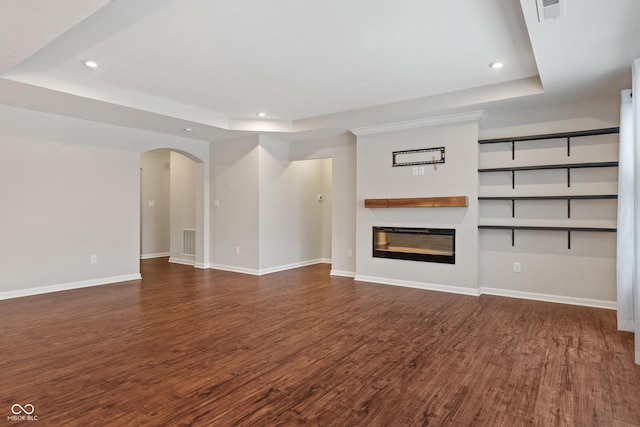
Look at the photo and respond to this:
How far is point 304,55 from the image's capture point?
3316 mm

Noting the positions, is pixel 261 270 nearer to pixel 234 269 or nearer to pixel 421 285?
pixel 234 269

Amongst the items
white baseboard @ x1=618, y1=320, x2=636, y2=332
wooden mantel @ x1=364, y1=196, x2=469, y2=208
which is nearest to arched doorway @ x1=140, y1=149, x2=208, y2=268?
wooden mantel @ x1=364, y1=196, x2=469, y2=208

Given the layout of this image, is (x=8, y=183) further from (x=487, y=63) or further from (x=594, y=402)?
(x=594, y=402)

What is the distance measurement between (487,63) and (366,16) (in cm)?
157

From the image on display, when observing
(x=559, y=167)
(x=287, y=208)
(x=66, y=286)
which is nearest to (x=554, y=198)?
(x=559, y=167)

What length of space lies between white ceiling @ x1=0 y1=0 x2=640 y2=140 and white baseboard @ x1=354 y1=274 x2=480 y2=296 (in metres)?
2.36

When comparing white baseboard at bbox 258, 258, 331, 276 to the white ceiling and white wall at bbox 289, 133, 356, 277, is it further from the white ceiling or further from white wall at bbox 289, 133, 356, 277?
the white ceiling

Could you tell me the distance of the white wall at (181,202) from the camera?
7.39 meters

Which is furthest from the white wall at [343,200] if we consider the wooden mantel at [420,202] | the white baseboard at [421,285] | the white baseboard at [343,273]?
the wooden mantel at [420,202]

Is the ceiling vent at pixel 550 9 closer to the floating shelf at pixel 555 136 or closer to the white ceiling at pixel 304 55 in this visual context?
A: the white ceiling at pixel 304 55

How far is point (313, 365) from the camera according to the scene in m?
2.56

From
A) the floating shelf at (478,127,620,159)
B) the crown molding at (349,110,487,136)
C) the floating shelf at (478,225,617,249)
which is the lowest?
the floating shelf at (478,225,617,249)

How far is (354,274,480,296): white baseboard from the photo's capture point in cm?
472

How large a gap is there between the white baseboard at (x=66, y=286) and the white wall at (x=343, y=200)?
3.33 m
